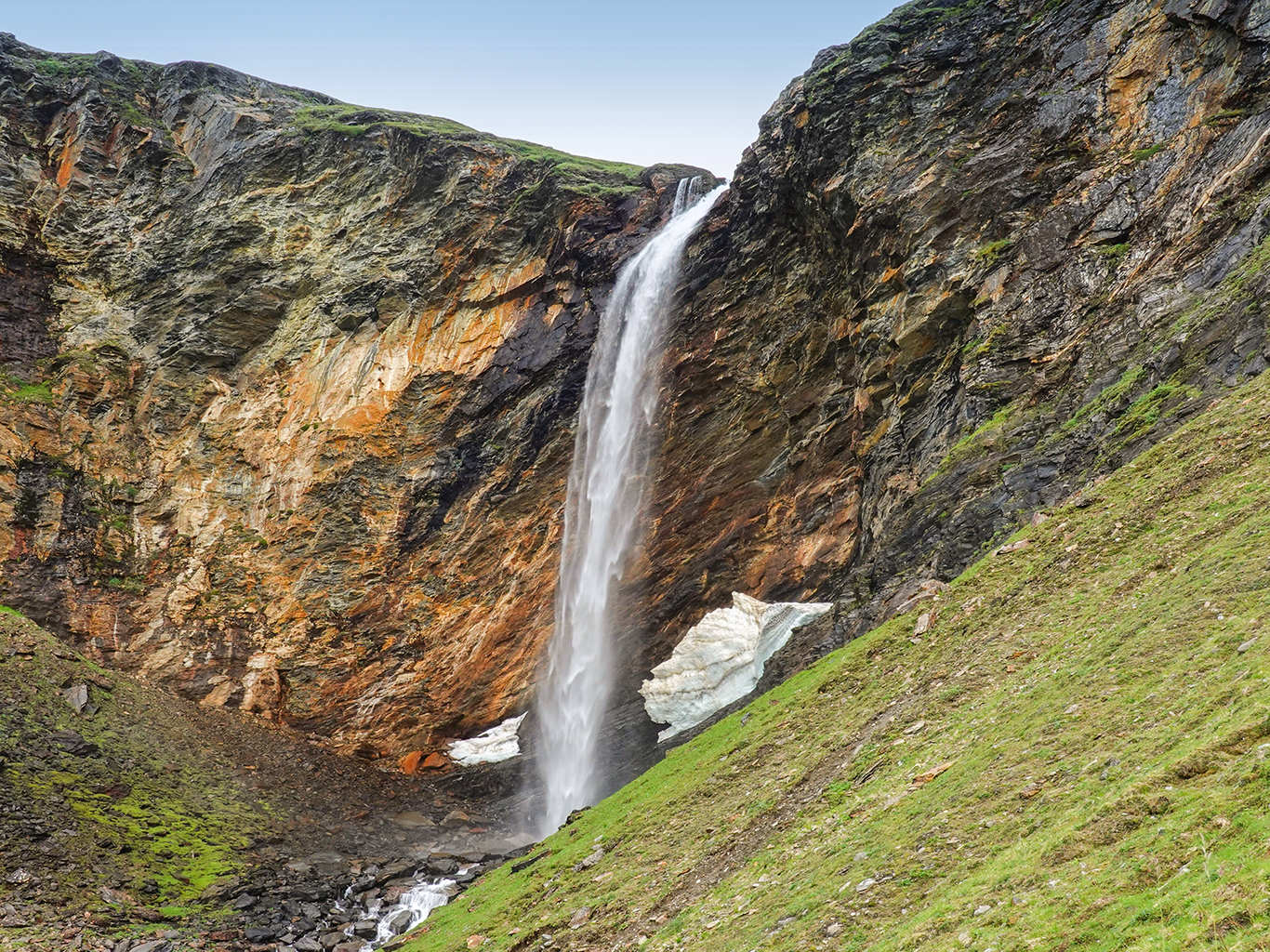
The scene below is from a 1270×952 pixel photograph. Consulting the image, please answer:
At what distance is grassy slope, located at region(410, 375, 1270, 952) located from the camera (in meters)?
6.83

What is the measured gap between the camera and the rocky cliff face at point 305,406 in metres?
40.5

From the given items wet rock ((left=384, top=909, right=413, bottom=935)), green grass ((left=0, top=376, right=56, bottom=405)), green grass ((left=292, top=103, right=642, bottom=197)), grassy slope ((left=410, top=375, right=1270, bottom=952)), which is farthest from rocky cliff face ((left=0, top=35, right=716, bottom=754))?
grassy slope ((left=410, top=375, right=1270, bottom=952))

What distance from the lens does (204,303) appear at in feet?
148

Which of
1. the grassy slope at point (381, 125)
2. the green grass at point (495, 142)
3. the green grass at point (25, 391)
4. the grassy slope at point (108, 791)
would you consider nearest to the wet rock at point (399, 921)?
the grassy slope at point (108, 791)

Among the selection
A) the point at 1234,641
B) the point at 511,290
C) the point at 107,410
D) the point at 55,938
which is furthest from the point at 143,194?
the point at 1234,641

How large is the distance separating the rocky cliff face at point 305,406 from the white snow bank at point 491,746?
1054 mm

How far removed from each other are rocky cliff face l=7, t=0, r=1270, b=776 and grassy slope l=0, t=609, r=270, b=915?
462cm

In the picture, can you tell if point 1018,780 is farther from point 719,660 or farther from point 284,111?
point 284,111

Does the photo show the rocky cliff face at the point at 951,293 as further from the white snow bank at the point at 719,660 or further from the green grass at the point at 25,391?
the green grass at the point at 25,391

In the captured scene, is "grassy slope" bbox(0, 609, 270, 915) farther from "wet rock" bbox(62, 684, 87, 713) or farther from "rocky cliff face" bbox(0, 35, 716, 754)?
"rocky cliff face" bbox(0, 35, 716, 754)

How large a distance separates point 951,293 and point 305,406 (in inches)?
1337

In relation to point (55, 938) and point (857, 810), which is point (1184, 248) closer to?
point (857, 810)

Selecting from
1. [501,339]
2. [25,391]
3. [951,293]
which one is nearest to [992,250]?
[951,293]

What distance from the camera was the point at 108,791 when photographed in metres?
29.1
